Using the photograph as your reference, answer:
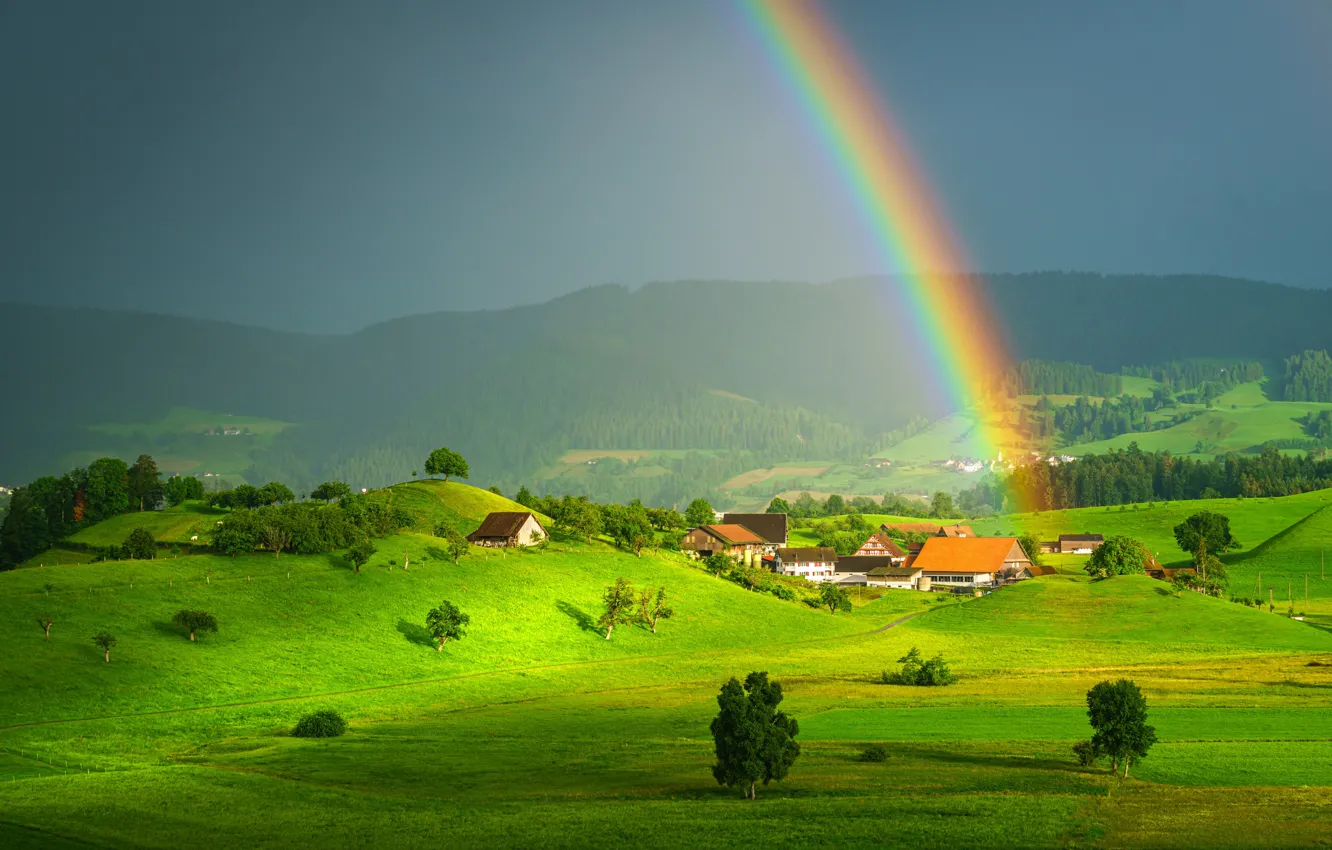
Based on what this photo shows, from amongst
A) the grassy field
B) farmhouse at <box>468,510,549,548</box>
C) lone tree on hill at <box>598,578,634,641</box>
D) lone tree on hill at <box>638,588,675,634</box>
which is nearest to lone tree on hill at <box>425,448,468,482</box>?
farmhouse at <box>468,510,549,548</box>

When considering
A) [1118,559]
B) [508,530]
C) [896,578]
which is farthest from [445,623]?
[896,578]

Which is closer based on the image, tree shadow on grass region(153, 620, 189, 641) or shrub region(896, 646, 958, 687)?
tree shadow on grass region(153, 620, 189, 641)

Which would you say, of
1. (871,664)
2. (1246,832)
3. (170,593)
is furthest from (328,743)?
(871,664)

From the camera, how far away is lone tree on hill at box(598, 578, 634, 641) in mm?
118125

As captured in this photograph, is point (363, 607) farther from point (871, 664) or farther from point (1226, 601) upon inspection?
point (1226, 601)

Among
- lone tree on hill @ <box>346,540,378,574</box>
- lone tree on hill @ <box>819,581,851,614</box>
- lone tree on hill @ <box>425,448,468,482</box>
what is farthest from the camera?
lone tree on hill @ <box>425,448,468,482</box>

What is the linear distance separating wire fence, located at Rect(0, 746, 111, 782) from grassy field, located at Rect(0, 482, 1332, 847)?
311 mm

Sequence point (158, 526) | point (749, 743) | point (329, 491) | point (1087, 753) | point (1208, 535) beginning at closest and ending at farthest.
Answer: point (749, 743) < point (1087, 753) < point (158, 526) < point (329, 491) < point (1208, 535)

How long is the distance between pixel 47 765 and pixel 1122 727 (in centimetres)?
5391

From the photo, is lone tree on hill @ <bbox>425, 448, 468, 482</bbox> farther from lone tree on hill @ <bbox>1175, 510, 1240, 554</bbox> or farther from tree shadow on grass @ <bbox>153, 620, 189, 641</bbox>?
lone tree on hill @ <bbox>1175, 510, 1240, 554</bbox>

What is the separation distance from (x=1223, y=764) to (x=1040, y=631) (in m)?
78.3

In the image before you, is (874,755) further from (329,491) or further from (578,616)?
(329,491)

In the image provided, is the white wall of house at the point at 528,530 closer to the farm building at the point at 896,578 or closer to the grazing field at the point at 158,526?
the grazing field at the point at 158,526

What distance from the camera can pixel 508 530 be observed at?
149 m
